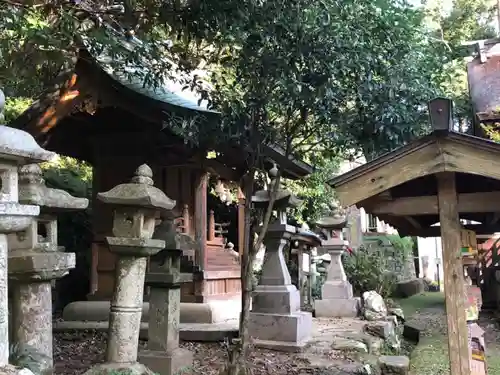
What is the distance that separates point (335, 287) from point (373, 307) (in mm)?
961

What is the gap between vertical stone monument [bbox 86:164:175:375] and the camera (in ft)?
15.9

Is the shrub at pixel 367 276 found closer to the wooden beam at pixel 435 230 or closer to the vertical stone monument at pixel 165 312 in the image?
the wooden beam at pixel 435 230

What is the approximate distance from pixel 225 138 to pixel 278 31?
1.46m

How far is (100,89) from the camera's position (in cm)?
828

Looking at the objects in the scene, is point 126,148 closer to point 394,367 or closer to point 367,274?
point 394,367

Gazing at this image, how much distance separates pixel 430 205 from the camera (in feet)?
15.6

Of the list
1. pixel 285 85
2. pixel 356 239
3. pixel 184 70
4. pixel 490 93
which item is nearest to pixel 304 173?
pixel 184 70

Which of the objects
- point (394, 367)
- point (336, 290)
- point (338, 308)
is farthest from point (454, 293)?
point (336, 290)

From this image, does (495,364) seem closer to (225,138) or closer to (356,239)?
(225,138)

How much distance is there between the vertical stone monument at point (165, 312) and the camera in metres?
5.70

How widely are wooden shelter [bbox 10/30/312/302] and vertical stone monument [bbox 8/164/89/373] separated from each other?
11.2ft

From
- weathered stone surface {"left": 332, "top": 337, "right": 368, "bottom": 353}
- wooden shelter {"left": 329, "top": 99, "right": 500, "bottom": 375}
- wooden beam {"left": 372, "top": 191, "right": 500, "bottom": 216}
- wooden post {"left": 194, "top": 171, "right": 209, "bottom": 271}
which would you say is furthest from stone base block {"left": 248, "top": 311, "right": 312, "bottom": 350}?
wooden shelter {"left": 329, "top": 99, "right": 500, "bottom": 375}

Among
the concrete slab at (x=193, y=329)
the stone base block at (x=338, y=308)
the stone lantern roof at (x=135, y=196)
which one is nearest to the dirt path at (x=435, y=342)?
→ the stone base block at (x=338, y=308)

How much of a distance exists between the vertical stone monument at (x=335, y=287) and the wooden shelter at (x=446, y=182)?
281 inches
